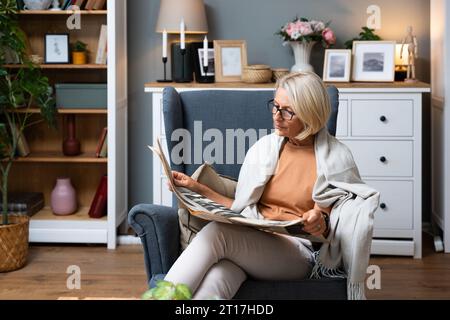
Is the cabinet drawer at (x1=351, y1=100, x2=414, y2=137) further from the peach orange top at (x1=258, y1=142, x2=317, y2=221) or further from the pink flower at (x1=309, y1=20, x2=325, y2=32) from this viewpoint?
the peach orange top at (x1=258, y1=142, x2=317, y2=221)

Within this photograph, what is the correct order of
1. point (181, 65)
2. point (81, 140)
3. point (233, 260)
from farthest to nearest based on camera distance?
point (81, 140) < point (181, 65) < point (233, 260)

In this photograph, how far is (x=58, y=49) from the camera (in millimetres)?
4418

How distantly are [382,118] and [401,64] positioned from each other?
0.43 meters

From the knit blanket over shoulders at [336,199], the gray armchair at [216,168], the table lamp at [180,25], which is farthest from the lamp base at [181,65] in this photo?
the knit blanket over shoulders at [336,199]

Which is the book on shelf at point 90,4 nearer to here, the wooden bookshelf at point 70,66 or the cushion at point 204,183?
the wooden bookshelf at point 70,66

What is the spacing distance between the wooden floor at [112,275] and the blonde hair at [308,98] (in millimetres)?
1283

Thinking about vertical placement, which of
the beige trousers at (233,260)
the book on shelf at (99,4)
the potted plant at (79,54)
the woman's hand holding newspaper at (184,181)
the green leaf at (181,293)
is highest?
the book on shelf at (99,4)

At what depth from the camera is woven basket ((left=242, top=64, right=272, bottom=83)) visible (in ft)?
13.8

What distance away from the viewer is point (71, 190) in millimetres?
4484

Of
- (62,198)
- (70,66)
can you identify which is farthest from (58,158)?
(70,66)

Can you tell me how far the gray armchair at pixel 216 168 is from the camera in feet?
8.05

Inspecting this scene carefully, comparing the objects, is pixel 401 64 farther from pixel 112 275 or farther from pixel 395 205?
pixel 112 275

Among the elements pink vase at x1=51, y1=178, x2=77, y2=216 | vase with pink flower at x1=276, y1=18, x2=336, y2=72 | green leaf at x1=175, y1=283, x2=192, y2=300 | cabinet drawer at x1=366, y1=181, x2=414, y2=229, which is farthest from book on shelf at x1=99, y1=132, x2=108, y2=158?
green leaf at x1=175, y1=283, x2=192, y2=300
